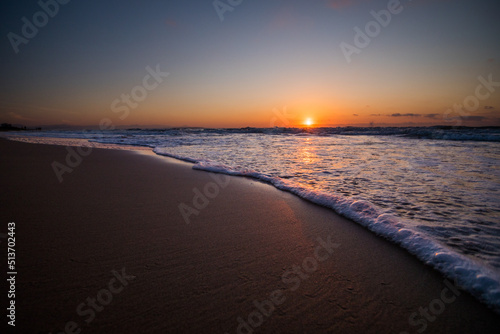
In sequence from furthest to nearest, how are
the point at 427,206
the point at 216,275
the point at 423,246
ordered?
the point at 427,206, the point at 423,246, the point at 216,275

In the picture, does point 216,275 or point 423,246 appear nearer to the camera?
point 216,275

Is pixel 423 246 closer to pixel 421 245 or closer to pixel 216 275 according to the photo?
pixel 421 245

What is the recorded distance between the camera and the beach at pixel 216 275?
1590 millimetres

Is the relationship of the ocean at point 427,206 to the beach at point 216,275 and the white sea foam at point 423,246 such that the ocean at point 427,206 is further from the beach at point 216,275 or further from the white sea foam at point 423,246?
the beach at point 216,275

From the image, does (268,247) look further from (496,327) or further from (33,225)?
(33,225)

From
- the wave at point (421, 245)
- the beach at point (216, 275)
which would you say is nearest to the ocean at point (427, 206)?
the wave at point (421, 245)

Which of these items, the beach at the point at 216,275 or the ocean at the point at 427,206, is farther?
the ocean at the point at 427,206

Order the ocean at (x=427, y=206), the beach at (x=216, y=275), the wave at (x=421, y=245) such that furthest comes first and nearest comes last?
the ocean at (x=427, y=206)
the wave at (x=421, y=245)
the beach at (x=216, y=275)

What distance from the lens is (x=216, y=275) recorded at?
6.71 ft

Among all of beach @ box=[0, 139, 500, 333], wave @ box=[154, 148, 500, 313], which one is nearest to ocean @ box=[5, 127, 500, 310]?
wave @ box=[154, 148, 500, 313]

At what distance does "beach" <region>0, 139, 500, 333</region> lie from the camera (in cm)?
159

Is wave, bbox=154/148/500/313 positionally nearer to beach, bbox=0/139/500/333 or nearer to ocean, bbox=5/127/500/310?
ocean, bbox=5/127/500/310

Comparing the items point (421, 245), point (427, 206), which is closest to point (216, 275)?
point (421, 245)

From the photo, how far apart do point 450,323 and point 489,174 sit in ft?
22.6
